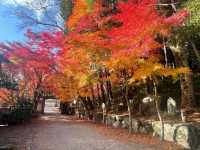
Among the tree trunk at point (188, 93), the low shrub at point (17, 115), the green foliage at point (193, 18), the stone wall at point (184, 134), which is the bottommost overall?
the stone wall at point (184, 134)

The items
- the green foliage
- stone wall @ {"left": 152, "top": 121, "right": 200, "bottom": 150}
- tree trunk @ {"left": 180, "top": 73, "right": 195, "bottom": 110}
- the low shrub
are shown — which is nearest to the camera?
stone wall @ {"left": 152, "top": 121, "right": 200, "bottom": 150}

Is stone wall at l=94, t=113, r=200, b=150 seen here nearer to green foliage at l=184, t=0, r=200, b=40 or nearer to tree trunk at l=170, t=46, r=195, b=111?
tree trunk at l=170, t=46, r=195, b=111

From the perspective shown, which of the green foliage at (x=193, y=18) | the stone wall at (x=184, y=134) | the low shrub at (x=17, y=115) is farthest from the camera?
the low shrub at (x=17, y=115)

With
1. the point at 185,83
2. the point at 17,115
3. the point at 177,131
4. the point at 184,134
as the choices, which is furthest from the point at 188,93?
the point at 17,115

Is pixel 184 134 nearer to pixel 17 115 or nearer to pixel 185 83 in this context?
pixel 185 83

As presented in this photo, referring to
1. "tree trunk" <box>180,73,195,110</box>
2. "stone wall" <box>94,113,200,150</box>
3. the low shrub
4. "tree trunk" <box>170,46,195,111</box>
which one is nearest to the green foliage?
"tree trunk" <box>170,46,195,111</box>

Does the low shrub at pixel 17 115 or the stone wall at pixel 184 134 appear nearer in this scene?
the stone wall at pixel 184 134

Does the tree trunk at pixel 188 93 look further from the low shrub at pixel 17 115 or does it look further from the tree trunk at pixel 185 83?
the low shrub at pixel 17 115

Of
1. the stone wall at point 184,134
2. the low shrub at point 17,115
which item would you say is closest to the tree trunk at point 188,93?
the stone wall at point 184,134

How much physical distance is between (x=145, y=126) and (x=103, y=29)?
228 inches

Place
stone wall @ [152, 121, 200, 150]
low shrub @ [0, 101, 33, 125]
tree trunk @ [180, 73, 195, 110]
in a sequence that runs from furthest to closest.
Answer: low shrub @ [0, 101, 33, 125], tree trunk @ [180, 73, 195, 110], stone wall @ [152, 121, 200, 150]

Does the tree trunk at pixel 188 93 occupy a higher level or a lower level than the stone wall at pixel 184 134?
Result: higher

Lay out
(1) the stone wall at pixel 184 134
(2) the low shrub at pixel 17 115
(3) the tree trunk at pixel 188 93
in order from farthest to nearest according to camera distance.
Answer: (2) the low shrub at pixel 17 115
(3) the tree trunk at pixel 188 93
(1) the stone wall at pixel 184 134

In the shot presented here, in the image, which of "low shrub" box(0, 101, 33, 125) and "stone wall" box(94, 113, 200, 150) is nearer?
"stone wall" box(94, 113, 200, 150)
